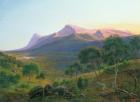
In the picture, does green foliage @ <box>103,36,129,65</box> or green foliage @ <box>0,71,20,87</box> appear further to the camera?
green foliage @ <box>0,71,20,87</box>

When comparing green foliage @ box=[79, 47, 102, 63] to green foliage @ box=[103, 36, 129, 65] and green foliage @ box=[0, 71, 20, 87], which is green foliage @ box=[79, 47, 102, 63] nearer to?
green foliage @ box=[103, 36, 129, 65]

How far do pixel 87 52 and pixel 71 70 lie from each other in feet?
92.3

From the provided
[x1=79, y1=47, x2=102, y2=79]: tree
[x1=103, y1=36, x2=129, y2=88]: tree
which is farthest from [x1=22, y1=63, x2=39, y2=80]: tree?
[x1=103, y1=36, x2=129, y2=88]: tree

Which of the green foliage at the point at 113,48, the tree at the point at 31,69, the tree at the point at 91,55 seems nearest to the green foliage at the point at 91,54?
the tree at the point at 91,55

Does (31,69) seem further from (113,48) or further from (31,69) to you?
(113,48)

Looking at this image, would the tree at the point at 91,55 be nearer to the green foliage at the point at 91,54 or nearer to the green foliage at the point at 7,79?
the green foliage at the point at 91,54

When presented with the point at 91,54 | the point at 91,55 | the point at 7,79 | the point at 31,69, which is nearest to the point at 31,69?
the point at 31,69

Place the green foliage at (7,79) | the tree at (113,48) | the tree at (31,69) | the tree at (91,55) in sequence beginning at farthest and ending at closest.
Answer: the tree at (31,69) < the green foliage at (7,79) < the tree at (91,55) < the tree at (113,48)

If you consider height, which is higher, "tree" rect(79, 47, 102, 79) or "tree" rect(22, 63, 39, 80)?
"tree" rect(79, 47, 102, 79)

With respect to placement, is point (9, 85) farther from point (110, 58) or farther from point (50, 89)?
point (50, 89)

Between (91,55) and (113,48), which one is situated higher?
(113,48)

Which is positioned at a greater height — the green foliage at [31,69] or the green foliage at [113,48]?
the green foliage at [113,48]

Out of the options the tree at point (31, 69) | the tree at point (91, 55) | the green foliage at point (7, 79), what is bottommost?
the green foliage at point (7, 79)

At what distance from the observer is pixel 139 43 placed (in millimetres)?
140625
